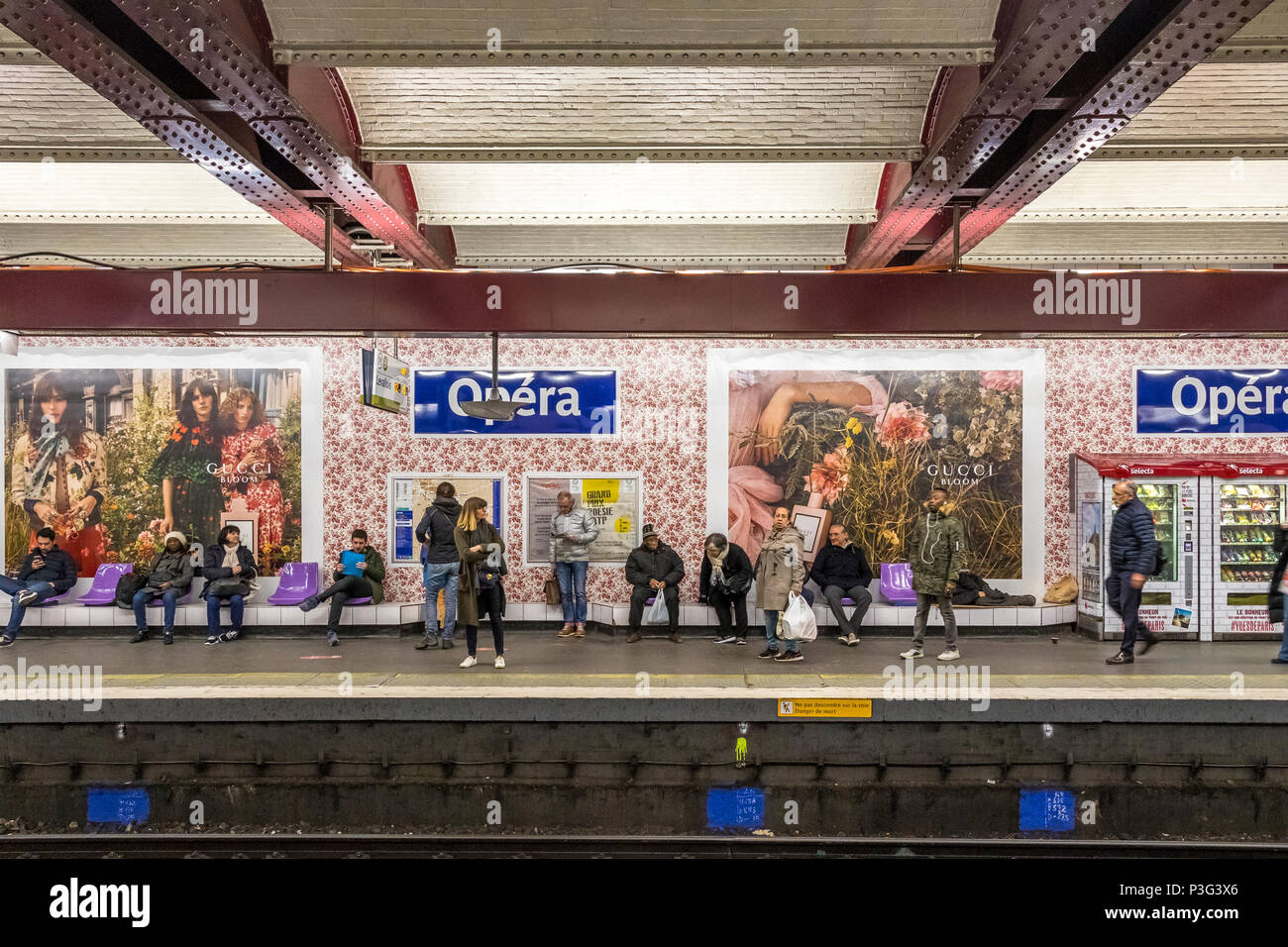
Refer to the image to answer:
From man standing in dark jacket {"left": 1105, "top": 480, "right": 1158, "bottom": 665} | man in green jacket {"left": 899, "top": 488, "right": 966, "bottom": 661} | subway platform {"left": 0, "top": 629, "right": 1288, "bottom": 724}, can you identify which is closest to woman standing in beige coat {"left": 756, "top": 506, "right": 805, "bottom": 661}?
subway platform {"left": 0, "top": 629, "right": 1288, "bottom": 724}

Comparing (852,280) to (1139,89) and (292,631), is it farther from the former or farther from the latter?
(292,631)

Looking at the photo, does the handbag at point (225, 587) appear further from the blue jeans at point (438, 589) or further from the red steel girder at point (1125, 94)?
the red steel girder at point (1125, 94)

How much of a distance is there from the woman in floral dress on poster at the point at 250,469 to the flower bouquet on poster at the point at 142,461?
1 cm

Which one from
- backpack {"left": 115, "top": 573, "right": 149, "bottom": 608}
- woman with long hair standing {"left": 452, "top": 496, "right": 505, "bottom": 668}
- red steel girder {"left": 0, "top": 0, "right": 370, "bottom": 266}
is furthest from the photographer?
backpack {"left": 115, "top": 573, "right": 149, "bottom": 608}

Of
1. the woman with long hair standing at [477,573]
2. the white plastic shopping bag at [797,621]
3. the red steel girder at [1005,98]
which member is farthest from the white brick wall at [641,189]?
the white plastic shopping bag at [797,621]

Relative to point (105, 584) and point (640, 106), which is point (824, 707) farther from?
point (105, 584)

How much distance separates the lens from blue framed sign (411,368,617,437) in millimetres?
10648

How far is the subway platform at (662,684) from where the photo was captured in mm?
6492

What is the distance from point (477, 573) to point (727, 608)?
10.9 feet

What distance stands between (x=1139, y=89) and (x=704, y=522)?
7.30m

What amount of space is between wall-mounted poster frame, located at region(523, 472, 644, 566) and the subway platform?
1.91 m

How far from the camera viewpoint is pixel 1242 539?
→ 968 cm

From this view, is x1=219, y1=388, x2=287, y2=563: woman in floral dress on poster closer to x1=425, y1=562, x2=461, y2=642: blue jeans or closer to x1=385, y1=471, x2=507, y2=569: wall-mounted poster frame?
x1=385, y1=471, x2=507, y2=569: wall-mounted poster frame

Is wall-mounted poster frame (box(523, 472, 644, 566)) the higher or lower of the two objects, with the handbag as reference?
higher
